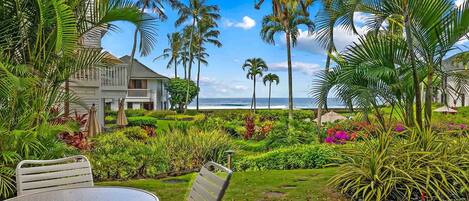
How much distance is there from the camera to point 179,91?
4016cm

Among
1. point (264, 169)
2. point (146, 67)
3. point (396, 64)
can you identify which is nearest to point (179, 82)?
point (146, 67)

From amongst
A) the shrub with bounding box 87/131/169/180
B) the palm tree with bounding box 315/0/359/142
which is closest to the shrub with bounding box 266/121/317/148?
the shrub with bounding box 87/131/169/180

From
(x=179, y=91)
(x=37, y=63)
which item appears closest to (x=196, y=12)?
(x=179, y=91)

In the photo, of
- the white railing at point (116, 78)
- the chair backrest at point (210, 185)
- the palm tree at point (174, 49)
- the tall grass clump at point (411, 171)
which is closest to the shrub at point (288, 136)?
the tall grass clump at point (411, 171)

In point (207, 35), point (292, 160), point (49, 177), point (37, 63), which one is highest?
point (207, 35)

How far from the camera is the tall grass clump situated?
4.51 m

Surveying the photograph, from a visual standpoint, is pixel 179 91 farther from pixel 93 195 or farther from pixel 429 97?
pixel 93 195

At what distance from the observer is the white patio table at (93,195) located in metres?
2.80

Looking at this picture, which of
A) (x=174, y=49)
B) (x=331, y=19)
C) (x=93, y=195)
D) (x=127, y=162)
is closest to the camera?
(x=93, y=195)

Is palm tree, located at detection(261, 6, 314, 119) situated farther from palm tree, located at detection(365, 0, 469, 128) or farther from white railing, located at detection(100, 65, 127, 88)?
palm tree, located at detection(365, 0, 469, 128)

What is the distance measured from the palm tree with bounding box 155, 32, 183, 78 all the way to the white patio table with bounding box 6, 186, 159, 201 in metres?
42.9

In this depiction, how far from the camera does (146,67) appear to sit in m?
39.6

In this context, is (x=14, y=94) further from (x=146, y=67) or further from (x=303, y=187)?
(x=146, y=67)

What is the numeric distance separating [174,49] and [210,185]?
44.7m
